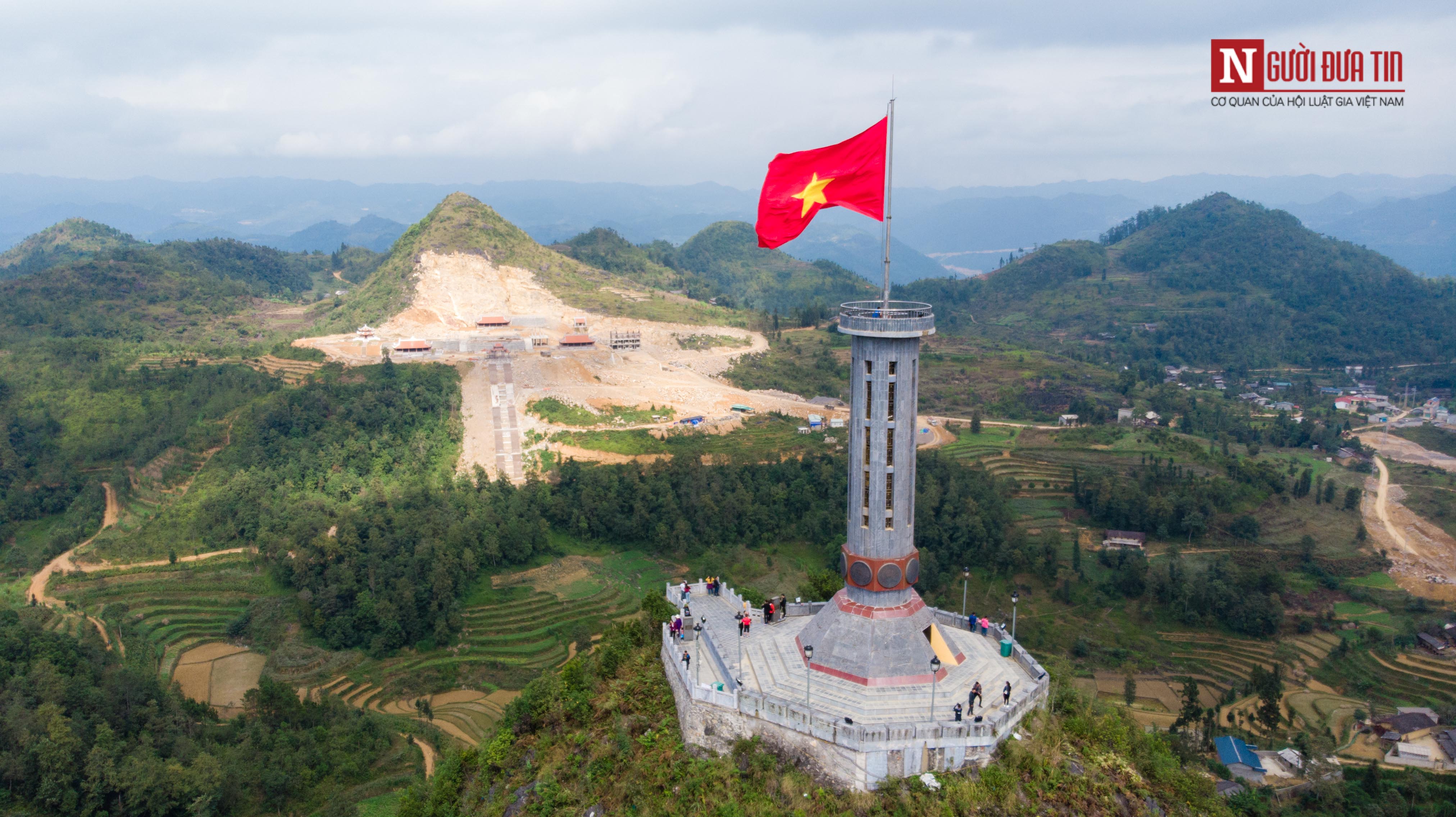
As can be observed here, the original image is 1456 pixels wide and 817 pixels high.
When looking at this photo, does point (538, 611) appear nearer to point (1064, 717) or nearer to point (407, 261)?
point (1064, 717)

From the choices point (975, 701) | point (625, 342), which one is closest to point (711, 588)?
point (975, 701)

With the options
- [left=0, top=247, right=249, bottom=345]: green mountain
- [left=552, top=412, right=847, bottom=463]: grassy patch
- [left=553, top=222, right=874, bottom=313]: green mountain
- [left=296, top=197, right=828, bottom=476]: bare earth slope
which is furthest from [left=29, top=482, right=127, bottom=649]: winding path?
[left=553, top=222, right=874, bottom=313]: green mountain

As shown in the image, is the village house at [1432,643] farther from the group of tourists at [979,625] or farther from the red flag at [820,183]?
the red flag at [820,183]

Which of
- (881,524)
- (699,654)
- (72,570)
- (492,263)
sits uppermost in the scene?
(492,263)

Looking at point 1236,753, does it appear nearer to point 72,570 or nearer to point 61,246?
point 72,570

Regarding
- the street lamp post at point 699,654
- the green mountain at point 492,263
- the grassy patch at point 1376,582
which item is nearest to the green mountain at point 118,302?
the green mountain at point 492,263
